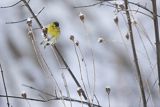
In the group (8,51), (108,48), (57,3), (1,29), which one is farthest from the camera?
(57,3)

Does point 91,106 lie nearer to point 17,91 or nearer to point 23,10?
point 17,91

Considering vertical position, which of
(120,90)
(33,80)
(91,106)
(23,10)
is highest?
(23,10)

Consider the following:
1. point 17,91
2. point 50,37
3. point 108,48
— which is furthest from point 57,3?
point 50,37

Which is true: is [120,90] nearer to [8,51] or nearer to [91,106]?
[91,106]

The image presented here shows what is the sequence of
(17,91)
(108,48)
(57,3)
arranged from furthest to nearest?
(57,3) → (108,48) → (17,91)

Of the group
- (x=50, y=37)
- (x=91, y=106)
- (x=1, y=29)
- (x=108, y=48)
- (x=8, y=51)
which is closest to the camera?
(x=91, y=106)

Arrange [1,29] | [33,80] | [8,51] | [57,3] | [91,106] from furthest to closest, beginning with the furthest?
1. [57,3]
2. [1,29]
3. [8,51]
4. [33,80]
5. [91,106]

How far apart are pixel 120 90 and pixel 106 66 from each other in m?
2.81

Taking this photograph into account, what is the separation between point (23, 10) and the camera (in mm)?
10211

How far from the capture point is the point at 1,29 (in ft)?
34.9

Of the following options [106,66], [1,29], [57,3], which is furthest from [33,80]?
[57,3]

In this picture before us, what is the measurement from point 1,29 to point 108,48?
259cm

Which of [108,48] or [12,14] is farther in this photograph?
[12,14]

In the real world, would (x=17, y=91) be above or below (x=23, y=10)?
below
